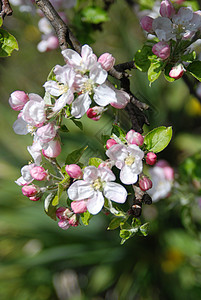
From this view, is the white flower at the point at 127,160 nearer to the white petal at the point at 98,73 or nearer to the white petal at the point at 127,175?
the white petal at the point at 127,175

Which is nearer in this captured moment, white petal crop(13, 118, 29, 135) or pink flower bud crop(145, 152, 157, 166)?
pink flower bud crop(145, 152, 157, 166)

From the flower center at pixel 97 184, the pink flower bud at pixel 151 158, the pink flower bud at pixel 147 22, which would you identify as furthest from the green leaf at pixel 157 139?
the pink flower bud at pixel 147 22

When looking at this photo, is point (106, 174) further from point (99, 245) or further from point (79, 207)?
point (99, 245)

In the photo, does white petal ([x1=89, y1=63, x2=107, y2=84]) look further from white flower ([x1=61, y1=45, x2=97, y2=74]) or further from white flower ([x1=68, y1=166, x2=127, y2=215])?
white flower ([x1=68, y1=166, x2=127, y2=215])

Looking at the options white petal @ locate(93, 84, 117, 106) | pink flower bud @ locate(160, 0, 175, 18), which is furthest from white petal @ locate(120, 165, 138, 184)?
pink flower bud @ locate(160, 0, 175, 18)

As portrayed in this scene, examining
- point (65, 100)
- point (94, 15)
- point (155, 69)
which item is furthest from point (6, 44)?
point (94, 15)

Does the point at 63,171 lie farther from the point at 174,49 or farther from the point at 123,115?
the point at 123,115
